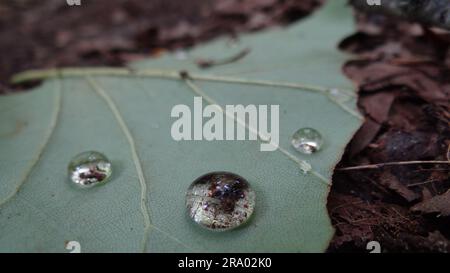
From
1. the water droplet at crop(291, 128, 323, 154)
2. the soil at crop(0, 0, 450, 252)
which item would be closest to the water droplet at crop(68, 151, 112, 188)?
the water droplet at crop(291, 128, 323, 154)

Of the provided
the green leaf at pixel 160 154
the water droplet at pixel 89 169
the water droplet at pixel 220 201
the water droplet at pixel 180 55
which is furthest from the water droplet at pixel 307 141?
the water droplet at pixel 180 55

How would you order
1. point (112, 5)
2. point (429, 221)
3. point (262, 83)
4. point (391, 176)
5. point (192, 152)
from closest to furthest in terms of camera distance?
point (429, 221) < point (391, 176) < point (192, 152) < point (262, 83) < point (112, 5)

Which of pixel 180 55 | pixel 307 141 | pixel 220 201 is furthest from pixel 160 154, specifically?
pixel 180 55

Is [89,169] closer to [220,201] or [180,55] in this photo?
[220,201]

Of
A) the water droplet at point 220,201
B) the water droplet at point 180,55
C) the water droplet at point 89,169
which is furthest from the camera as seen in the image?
the water droplet at point 180,55

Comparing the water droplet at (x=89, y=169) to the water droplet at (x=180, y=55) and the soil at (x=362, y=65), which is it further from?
the water droplet at (x=180, y=55)

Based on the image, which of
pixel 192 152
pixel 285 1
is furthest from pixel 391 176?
pixel 285 1
